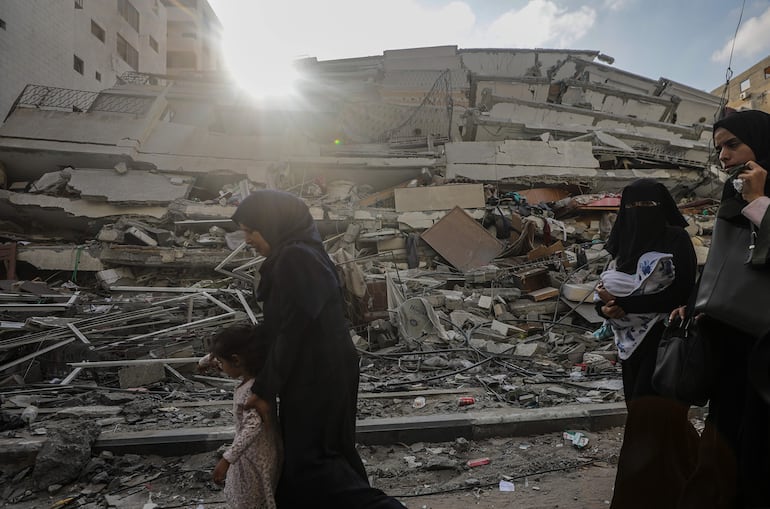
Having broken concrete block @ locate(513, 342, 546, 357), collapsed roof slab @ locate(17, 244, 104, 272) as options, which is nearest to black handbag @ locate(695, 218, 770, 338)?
→ broken concrete block @ locate(513, 342, 546, 357)

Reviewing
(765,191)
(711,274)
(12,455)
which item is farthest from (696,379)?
(12,455)

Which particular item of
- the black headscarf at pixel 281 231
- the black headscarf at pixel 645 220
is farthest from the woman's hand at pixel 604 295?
the black headscarf at pixel 281 231

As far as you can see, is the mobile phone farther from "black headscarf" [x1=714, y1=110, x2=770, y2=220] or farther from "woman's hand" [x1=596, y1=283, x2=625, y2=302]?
"woman's hand" [x1=596, y1=283, x2=625, y2=302]

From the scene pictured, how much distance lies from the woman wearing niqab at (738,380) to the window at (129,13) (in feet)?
96.3

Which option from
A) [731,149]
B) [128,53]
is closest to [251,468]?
[731,149]

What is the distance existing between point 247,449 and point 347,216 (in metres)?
9.04

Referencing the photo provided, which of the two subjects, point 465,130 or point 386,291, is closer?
point 386,291

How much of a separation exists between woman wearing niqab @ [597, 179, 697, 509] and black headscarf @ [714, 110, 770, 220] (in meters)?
0.48

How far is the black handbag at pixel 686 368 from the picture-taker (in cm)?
146

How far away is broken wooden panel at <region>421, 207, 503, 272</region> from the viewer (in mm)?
9727

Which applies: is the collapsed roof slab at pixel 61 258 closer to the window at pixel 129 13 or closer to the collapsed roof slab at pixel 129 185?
the collapsed roof slab at pixel 129 185

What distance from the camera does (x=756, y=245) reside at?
1.24m

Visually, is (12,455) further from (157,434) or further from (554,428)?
(554,428)

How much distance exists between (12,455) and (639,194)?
13.8 feet
